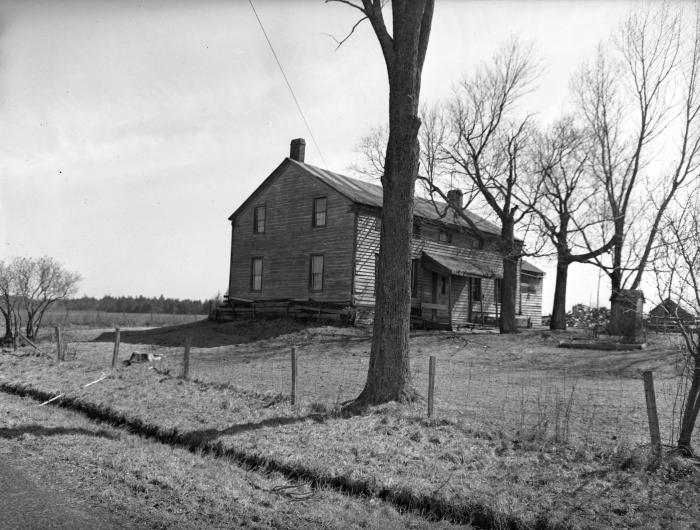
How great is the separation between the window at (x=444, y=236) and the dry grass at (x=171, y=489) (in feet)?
84.7

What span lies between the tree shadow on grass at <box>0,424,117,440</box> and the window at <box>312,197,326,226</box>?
21.0m

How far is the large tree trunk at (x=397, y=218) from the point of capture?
29.2ft

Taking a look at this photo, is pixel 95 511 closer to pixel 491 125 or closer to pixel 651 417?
pixel 651 417

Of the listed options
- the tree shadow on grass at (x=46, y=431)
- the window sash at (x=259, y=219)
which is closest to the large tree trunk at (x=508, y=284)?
the window sash at (x=259, y=219)

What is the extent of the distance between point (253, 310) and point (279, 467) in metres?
22.8

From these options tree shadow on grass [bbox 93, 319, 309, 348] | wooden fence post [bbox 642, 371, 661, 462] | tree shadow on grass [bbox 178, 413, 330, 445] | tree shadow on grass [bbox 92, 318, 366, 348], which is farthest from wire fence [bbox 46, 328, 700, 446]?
tree shadow on grass [bbox 93, 319, 309, 348]

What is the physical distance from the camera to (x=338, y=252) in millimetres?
26953

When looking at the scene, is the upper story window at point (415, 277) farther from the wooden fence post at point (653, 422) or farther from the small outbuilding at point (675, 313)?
the wooden fence post at point (653, 422)

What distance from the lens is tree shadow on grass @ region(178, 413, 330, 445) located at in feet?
23.6

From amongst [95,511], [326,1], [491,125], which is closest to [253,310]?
[491,125]

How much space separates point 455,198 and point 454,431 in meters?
28.4

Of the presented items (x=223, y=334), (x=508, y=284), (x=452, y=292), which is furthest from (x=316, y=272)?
(x=508, y=284)

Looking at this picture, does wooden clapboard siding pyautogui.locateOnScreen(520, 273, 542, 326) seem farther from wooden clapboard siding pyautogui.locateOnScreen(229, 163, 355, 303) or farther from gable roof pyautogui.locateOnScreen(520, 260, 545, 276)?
wooden clapboard siding pyautogui.locateOnScreen(229, 163, 355, 303)

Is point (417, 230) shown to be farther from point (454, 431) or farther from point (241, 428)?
point (241, 428)
